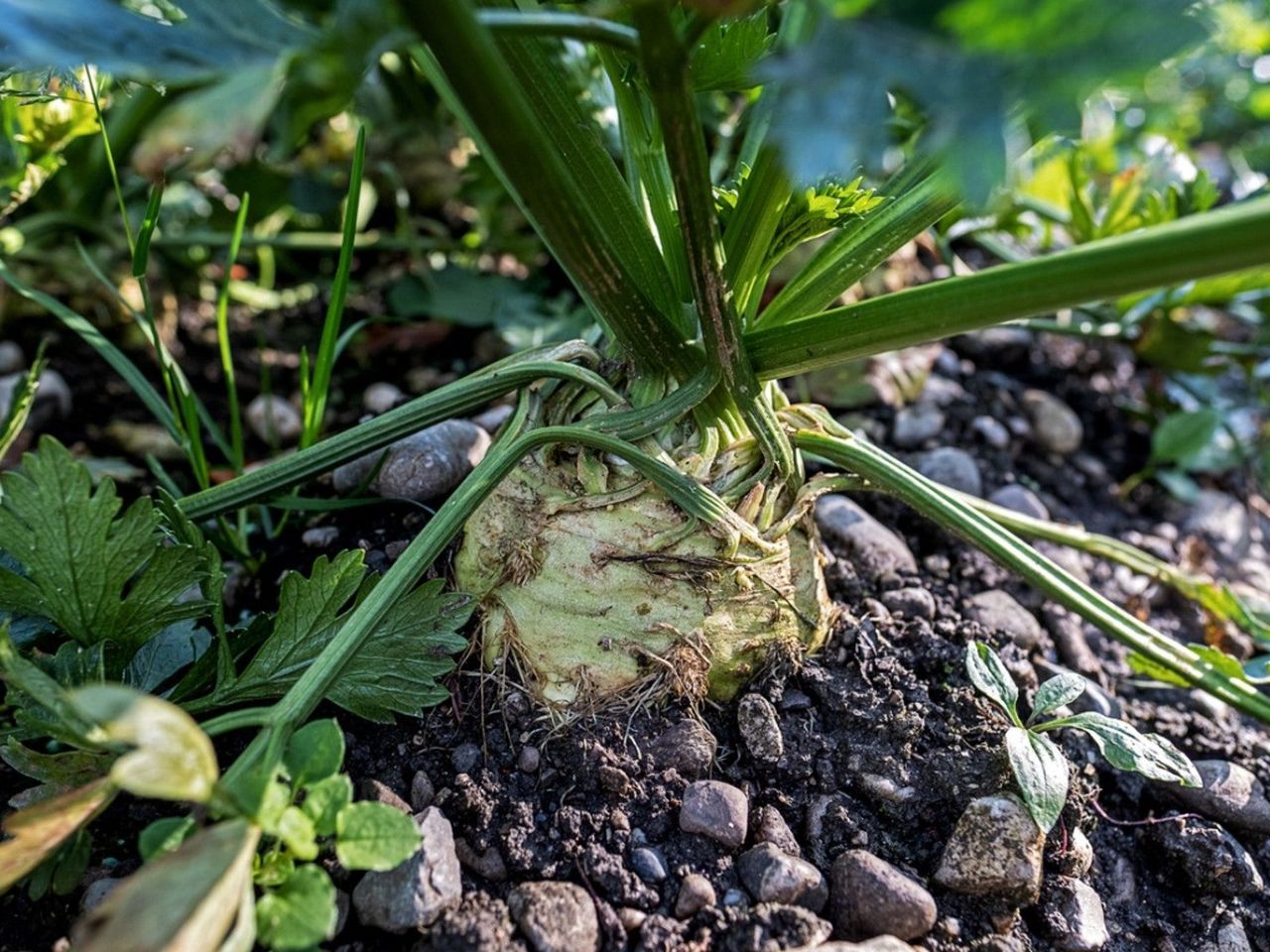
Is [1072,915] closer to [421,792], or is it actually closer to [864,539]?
[864,539]

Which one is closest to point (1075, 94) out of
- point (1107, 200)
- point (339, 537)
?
point (339, 537)

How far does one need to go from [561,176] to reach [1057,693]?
2.37 feet

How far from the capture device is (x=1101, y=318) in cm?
181

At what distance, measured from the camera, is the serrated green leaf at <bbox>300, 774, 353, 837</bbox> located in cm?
81

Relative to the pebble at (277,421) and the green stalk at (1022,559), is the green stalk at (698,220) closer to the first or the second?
the green stalk at (1022,559)

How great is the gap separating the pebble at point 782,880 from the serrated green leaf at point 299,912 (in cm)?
39

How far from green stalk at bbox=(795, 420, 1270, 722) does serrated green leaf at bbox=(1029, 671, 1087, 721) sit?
0.06 m

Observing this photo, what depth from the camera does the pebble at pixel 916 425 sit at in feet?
5.62

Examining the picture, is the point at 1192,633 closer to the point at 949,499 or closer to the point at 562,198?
the point at 949,499

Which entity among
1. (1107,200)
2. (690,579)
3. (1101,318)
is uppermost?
(1107,200)

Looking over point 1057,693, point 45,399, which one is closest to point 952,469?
point 1057,693

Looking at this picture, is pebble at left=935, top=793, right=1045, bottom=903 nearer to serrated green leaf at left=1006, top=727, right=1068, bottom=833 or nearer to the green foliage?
serrated green leaf at left=1006, top=727, right=1068, bottom=833

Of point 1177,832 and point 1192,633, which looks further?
point 1192,633

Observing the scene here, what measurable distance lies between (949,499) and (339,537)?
0.74 m
